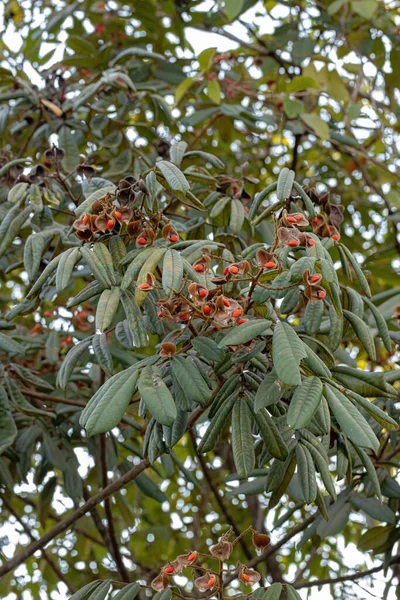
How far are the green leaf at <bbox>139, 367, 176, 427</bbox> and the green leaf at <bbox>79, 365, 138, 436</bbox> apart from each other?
2cm

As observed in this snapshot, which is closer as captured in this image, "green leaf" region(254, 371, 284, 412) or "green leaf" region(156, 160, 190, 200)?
"green leaf" region(254, 371, 284, 412)

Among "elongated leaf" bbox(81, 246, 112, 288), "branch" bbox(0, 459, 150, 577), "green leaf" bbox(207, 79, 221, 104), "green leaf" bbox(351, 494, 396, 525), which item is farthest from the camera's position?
"green leaf" bbox(207, 79, 221, 104)

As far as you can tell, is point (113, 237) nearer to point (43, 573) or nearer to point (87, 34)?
point (43, 573)

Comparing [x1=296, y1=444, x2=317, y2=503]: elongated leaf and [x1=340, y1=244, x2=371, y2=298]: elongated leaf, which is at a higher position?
[x1=340, y1=244, x2=371, y2=298]: elongated leaf

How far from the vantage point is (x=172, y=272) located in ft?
3.57

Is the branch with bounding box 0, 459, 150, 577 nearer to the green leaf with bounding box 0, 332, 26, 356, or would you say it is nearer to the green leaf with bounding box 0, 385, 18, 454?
the green leaf with bounding box 0, 385, 18, 454

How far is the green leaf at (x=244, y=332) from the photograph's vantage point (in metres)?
1.02

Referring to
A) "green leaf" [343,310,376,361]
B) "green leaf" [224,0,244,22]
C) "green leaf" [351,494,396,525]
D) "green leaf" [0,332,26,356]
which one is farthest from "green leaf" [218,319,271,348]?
"green leaf" [224,0,244,22]

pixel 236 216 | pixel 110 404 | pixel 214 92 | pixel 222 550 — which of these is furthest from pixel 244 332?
pixel 214 92

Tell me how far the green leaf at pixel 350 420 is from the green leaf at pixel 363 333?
190mm

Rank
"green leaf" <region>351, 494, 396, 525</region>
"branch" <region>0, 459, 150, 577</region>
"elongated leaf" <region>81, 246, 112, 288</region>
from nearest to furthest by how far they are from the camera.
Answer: "elongated leaf" <region>81, 246, 112, 288</region>
"branch" <region>0, 459, 150, 577</region>
"green leaf" <region>351, 494, 396, 525</region>

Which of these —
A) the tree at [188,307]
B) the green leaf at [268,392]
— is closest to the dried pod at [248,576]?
the tree at [188,307]

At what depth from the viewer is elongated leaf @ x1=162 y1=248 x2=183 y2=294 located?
42.0 inches

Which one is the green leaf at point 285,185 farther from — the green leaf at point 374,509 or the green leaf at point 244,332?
the green leaf at point 374,509
